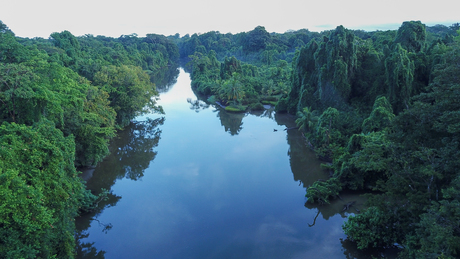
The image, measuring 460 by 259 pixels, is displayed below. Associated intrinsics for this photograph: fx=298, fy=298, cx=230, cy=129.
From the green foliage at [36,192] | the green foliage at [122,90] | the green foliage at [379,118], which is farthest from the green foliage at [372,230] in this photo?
the green foliage at [122,90]

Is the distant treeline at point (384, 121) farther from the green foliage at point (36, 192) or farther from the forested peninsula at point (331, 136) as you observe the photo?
the green foliage at point (36, 192)

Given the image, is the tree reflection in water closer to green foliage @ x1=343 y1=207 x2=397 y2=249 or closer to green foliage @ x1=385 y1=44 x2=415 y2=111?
green foliage @ x1=343 y1=207 x2=397 y2=249

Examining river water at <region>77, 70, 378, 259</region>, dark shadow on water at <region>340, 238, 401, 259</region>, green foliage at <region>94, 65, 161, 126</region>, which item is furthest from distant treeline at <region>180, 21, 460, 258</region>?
green foliage at <region>94, 65, 161, 126</region>

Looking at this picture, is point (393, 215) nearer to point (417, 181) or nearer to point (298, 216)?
point (417, 181)

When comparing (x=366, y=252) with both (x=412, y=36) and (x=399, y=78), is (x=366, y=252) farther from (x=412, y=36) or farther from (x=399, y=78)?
(x=412, y=36)

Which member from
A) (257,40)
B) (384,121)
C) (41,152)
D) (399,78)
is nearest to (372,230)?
(384,121)
